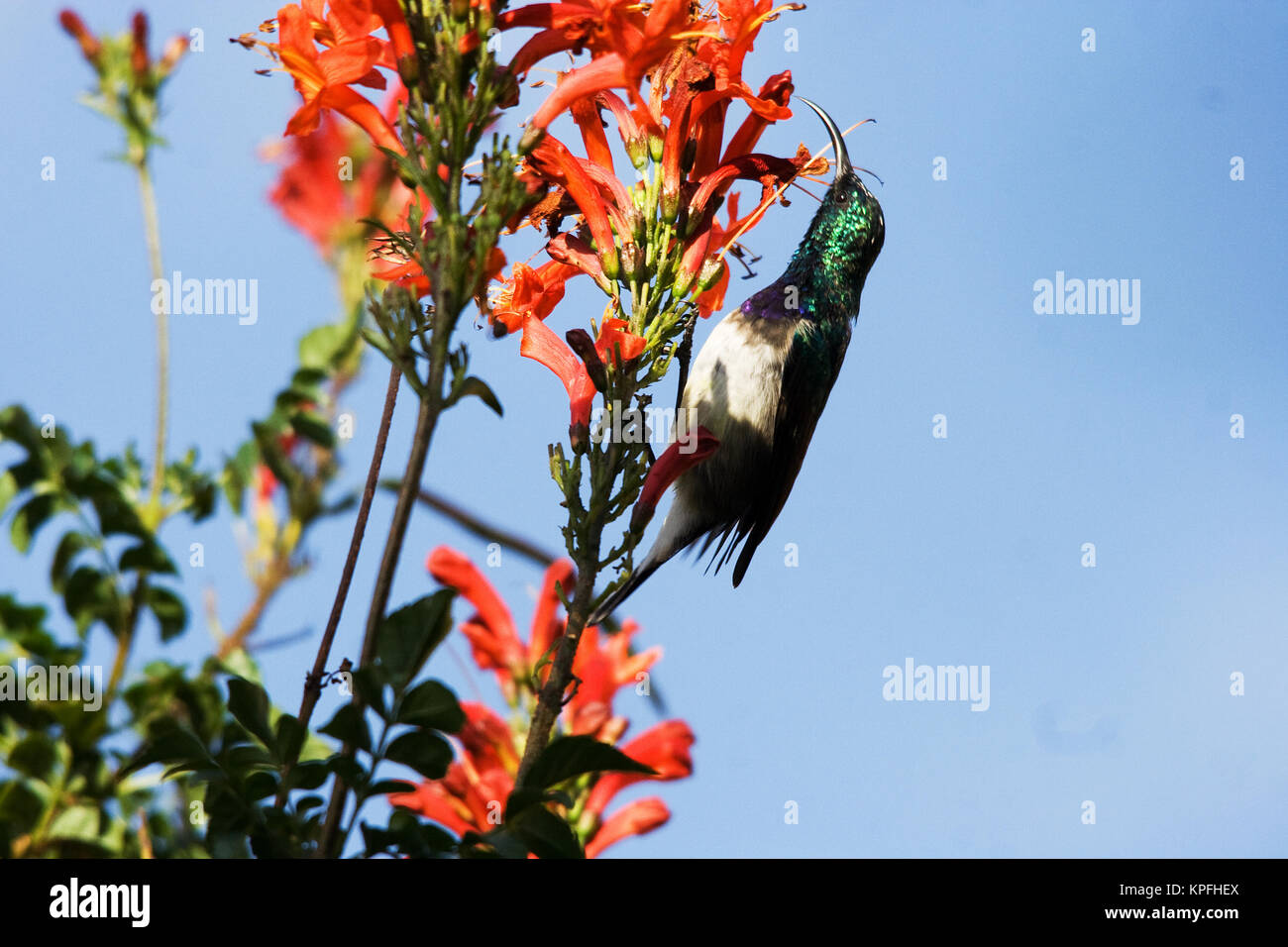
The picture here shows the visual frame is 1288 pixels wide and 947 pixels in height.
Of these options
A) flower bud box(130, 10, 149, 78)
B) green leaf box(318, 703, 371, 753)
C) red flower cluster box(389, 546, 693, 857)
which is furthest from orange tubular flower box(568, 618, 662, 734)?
flower bud box(130, 10, 149, 78)

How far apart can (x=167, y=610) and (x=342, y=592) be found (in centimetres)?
167

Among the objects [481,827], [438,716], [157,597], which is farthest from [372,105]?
[481,827]

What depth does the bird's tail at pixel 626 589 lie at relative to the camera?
2225 millimetres

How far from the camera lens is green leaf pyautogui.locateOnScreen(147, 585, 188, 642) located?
9.45 ft

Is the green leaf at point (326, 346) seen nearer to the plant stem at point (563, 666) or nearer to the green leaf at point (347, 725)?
the plant stem at point (563, 666)

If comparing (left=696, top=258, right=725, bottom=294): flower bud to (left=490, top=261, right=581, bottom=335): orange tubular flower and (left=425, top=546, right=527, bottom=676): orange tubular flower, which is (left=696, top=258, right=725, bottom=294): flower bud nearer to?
(left=490, top=261, right=581, bottom=335): orange tubular flower

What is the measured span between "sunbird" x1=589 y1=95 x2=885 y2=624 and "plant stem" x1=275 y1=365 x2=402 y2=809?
1.74 metres

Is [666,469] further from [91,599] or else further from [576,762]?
[91,599]

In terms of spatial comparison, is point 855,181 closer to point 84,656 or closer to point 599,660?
point 599,660

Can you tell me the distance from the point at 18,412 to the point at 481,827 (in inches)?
64.8

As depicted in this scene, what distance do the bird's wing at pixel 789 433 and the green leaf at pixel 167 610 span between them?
1674mm

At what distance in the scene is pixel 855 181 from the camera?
4.14m

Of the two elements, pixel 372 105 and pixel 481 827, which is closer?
pixel 372 105

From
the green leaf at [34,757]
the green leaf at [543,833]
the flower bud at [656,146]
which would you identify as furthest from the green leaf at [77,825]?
the flower bud at [656,146]
